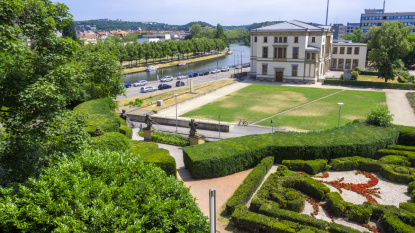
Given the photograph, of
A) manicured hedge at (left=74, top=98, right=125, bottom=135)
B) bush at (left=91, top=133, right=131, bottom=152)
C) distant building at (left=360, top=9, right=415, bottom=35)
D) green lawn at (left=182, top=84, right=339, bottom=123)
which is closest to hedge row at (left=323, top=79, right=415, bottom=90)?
green lawn at (left=182, top=84, right=339, bottom=123)

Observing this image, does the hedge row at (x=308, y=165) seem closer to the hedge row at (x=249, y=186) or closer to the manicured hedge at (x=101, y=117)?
the hedge row at (x=249, y=186)

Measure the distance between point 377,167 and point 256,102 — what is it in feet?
92.9

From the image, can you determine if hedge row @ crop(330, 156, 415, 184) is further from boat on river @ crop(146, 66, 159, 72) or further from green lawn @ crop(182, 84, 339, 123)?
boat on river @ crop(146, 66, 159, 72)

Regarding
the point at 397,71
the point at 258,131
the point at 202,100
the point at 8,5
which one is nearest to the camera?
the point at 8,5

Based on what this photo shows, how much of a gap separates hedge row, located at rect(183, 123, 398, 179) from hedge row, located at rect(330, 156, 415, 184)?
115 cm

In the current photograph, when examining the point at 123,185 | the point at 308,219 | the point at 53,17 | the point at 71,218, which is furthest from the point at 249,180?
the point at 53,17

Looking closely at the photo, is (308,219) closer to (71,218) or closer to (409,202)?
(409,202)

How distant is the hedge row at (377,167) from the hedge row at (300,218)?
7.51 metres

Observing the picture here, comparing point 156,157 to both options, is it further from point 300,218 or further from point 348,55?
point 348,55

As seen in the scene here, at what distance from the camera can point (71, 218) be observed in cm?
861

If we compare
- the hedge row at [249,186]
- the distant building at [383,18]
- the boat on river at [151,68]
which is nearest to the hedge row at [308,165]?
the hedge row at [249,186]

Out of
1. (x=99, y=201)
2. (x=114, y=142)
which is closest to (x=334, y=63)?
(x=114, y=142)

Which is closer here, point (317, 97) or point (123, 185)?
point (123, 185)

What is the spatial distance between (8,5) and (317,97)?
4786cm
